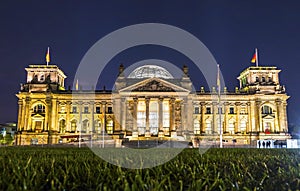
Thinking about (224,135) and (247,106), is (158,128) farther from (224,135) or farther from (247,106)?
Answer: (247,106)

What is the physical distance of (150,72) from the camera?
101 meters

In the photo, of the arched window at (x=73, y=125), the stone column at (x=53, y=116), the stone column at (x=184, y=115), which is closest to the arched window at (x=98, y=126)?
the arched window at (x=73, y=125)

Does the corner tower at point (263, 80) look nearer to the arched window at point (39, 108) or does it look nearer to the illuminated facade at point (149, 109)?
the illuminated facade at point (149, 109)

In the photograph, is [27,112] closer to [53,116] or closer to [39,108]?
[39,108]

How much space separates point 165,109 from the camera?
9250cm

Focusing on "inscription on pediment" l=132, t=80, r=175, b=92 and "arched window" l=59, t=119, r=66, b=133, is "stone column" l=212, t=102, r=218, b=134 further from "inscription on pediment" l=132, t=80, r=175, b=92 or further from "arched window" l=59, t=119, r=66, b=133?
"arched window" l=59, t=119, r=66, b=133

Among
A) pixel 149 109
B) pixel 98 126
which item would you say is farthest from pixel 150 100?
pixel 98 126

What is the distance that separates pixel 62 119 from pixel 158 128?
28563mm

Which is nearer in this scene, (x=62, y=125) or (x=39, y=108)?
(x=39, y=108)

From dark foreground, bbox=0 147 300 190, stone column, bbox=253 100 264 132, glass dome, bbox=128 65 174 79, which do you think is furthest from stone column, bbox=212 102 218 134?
dark foreground, bbox=0 147 300 190

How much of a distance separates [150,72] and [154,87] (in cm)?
1447

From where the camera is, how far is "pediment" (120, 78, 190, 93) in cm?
8725

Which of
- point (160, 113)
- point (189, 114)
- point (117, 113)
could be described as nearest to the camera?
point (160, 113)

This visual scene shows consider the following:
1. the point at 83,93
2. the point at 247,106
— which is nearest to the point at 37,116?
the point at 83,93
